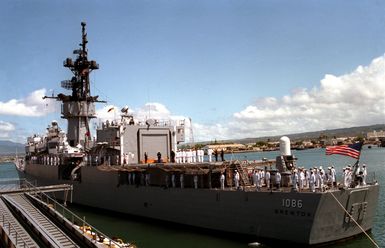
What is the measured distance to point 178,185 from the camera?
2375 centimetres

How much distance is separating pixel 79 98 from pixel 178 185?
68.0 ft

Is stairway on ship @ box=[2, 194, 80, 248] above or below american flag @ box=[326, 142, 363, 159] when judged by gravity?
below

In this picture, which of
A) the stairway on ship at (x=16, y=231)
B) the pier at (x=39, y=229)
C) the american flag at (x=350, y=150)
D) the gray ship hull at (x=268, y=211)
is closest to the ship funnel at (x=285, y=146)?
the american flag at (x=350, y=150)

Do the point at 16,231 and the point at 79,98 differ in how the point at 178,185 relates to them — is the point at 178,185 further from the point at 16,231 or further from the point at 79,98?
the point at 79,98

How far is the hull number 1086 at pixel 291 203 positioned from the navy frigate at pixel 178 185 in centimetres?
4

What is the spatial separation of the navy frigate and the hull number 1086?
0.14 ft

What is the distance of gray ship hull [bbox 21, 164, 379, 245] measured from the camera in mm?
16859

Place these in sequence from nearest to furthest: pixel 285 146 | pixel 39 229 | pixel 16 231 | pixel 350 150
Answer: pixel 16 231, pixel 39 229, pixel 350 150, pixel 285 146

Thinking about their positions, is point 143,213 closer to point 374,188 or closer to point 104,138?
point 104,138

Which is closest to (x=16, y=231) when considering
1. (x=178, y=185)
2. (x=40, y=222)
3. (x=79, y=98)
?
(x=40, y=222)

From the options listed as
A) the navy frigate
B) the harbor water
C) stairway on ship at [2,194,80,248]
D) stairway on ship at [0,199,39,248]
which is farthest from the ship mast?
stairway on ship at [0,199,39,248]

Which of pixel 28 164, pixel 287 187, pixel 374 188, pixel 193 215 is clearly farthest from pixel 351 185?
pixel 28 164

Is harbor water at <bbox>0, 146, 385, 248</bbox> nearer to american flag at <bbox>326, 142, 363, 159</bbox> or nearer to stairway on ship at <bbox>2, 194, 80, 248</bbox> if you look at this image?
american flag at <bbox>326, 142, 363, 159</bbox>

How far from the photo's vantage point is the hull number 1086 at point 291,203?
1711 centimetres
